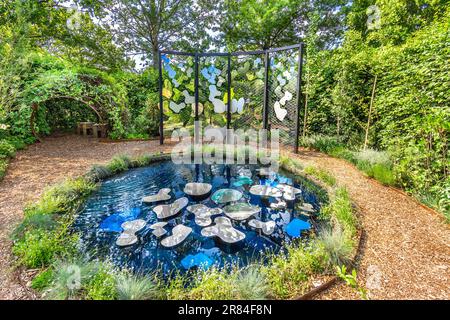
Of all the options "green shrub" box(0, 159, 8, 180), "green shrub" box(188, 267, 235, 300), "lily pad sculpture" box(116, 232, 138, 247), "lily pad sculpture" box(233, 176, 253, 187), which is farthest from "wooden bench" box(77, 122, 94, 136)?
"green shrub" box(188, 267, 235, 300)

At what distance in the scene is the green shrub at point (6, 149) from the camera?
456cm

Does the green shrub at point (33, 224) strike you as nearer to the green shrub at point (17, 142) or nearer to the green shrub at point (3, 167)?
the green shrub at point (3, 167)

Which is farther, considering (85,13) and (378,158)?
(85,13)

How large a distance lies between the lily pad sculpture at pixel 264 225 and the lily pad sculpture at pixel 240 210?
0.44ft

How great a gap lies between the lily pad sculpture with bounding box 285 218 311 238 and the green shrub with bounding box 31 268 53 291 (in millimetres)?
2261

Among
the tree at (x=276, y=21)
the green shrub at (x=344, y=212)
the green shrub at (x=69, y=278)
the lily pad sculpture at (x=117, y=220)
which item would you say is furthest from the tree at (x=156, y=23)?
the green shrub at (x=69, y=278)

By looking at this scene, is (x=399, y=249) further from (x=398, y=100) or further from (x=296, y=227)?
(x=398, y=100)

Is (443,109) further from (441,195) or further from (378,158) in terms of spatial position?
(378,158)

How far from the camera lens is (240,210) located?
3.20 metres

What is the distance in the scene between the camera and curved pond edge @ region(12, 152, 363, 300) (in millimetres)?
1979

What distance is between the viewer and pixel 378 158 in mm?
4172
